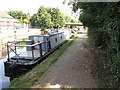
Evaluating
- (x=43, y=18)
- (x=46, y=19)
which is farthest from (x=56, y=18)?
(x=43, y=18)

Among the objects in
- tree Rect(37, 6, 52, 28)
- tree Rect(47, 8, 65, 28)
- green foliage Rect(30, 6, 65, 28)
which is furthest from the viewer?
tree Rect(47, 8, 65, 28)

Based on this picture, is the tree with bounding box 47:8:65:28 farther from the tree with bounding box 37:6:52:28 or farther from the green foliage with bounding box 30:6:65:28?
the tree with bounding box 37:6:52:28

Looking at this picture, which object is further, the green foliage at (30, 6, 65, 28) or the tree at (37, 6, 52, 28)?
the green foliage at (30, 6, 65, 28)

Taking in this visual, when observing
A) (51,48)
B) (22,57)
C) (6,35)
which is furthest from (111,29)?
(6,35)

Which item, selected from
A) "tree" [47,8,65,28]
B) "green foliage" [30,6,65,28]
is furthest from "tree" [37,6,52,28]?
"tree" [47,8,65,28]

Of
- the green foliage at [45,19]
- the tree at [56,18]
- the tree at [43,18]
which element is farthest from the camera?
the tree at [56,18]

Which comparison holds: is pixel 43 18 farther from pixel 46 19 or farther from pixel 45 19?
pixel 46 19

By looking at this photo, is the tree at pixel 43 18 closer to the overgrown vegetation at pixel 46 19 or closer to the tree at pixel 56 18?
the overgrown vegetation at pixel 46 19

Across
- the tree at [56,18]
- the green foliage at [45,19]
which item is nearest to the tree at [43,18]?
the green foliage at [45,19]

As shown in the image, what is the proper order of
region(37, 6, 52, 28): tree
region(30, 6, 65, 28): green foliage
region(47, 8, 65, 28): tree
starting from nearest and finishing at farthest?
1. region(37, 6, 52, 28): tree
2. region(30, 6, 65, 28): green foliage
3. region(47, 8, 65, 28): tree

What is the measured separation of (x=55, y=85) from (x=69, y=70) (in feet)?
4.99

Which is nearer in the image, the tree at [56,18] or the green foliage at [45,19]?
the green foliage at [45,19]

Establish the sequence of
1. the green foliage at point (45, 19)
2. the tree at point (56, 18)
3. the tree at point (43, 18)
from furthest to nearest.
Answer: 1. the tree at point (56, 18)
2. the green foliage at point (45, 19)
3. the tree at point (43, 18)

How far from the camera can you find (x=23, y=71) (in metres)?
6.30
